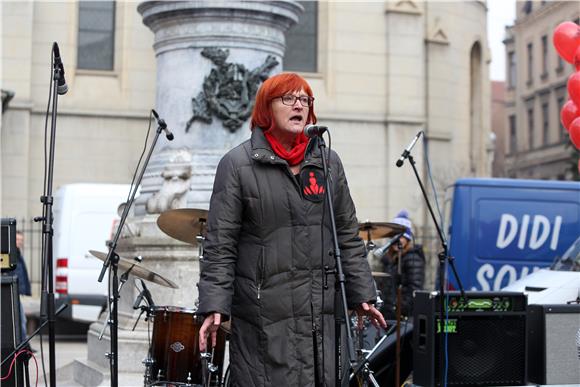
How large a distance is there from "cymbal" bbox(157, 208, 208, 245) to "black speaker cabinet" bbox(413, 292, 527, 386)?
178 cm

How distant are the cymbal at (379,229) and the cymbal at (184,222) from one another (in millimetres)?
1683

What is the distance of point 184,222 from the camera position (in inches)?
342

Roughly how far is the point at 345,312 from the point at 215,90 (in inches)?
256

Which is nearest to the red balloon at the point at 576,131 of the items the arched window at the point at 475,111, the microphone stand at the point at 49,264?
the microphone stand at the point at 49,264

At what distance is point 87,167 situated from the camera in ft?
96.1

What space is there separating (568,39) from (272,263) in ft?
19.0

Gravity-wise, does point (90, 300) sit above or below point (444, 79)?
below

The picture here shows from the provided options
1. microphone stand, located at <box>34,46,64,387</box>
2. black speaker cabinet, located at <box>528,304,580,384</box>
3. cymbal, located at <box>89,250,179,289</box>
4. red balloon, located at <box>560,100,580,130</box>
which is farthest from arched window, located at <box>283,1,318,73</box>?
microphone stand, located at <box>34,46,64,387</box>

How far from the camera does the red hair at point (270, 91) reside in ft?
19.7

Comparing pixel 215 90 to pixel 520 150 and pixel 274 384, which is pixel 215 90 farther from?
pixel 520 150

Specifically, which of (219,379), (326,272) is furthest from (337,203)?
(219,379)

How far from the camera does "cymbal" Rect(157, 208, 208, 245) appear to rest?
8562 millimetres

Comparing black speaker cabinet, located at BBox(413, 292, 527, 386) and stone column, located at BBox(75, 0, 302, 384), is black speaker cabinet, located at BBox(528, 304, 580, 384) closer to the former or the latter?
black speaker cabinet, located at BBox(413, 292, 527, 386)

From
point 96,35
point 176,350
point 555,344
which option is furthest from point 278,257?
point 96,35
